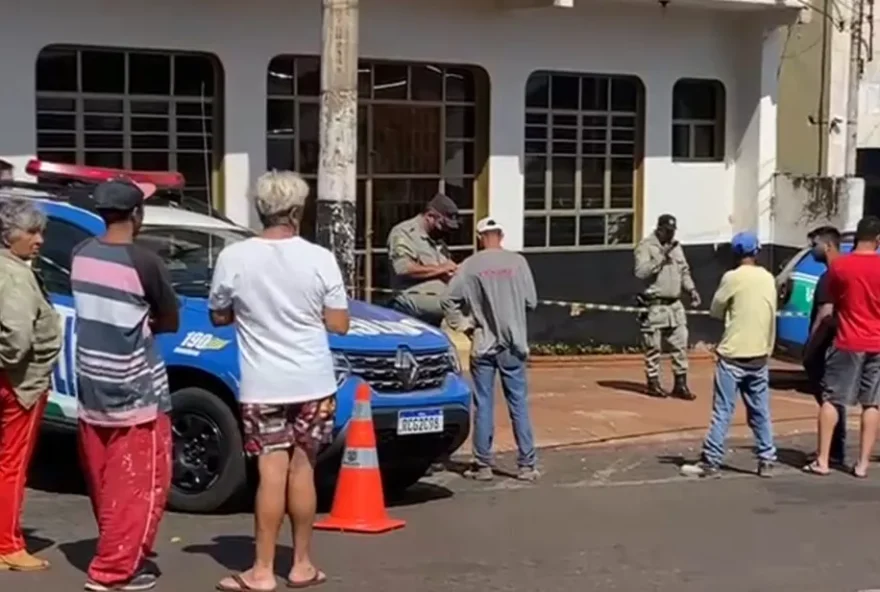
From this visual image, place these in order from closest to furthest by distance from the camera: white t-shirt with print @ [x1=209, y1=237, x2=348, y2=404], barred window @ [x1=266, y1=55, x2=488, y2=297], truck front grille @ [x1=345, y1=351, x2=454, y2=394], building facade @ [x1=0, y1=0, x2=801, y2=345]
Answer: white t-shirt with print @ [x1=209, y1=237, x2=348, y2=404] → truck front grille @ [x1=345, y1=351, x2=454, y2=394] → building facade @ [x1=0, y1=0, x2=801, y2=345] → barred window @ [x1=266, y1=55, x2=488, y2=297]

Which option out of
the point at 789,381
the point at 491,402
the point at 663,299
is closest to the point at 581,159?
the point at 789,381

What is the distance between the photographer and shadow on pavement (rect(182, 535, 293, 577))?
7770 mm

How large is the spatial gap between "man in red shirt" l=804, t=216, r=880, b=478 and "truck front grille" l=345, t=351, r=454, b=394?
10.2 ft

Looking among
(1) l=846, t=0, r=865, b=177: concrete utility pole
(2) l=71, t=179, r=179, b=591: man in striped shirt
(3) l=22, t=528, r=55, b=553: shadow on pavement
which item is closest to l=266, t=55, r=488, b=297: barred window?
(1) l=846, t=0, r=865, b=177: concrete utility pole

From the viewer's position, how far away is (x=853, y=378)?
11.0m

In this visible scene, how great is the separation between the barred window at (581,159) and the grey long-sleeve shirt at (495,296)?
24.0 ft

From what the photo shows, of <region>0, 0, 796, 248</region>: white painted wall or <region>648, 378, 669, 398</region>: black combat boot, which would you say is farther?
<region>648, 378, 669, 398</region>: black combat boot

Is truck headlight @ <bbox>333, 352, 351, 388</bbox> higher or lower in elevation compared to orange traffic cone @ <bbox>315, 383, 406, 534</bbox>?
higher

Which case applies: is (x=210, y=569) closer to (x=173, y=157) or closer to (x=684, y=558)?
(x=684, y=558)

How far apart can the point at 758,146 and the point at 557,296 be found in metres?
3.45

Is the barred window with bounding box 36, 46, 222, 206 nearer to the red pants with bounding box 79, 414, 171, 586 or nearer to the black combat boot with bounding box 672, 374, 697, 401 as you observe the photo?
the black combat boot with bounding box 672, 374, 697, 401

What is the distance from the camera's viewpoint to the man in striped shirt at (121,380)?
7031 millimetres

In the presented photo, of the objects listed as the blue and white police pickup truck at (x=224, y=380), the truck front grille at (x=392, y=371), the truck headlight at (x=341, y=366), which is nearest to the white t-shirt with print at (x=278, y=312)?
the blue and white police pickup truck at (x=224, y=380)

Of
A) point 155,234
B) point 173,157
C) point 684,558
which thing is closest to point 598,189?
point 173,157
